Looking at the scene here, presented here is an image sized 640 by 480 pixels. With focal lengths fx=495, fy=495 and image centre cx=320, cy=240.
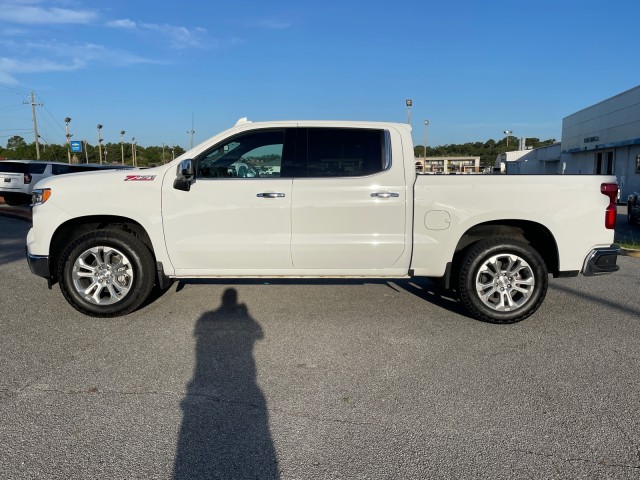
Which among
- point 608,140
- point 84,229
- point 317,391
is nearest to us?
point 317,391

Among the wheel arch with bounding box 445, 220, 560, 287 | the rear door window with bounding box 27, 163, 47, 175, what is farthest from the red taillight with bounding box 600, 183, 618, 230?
the rear door window with bounding box 27, 163, 47, 175

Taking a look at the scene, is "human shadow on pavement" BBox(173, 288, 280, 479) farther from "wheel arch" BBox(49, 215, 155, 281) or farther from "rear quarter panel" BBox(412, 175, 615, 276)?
"rear quarter panel" BBox(412, 175, 615, 276)

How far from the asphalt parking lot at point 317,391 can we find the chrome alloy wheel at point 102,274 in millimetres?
291

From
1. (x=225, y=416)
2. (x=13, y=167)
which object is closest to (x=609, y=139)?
(x=13, y=167)

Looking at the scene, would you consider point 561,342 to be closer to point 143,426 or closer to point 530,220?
point 530,220

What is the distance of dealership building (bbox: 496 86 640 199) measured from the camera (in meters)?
26.8

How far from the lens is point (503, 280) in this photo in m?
5.08

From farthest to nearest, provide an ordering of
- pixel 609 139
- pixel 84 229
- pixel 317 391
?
1. pixel 609 139
2. pixel 84 229
3. pixel 317 391

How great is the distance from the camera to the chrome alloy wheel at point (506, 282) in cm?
507

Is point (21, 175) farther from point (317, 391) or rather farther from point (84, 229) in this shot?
point (317, 391)

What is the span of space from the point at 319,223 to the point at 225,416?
7.69 ft

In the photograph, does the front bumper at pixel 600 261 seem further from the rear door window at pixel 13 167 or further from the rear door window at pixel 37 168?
the rear door window at pixel 13 167

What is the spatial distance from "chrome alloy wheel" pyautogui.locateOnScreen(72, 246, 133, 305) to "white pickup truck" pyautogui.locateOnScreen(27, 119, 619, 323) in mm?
11

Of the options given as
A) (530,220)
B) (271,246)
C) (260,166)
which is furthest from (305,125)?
(530,220)
